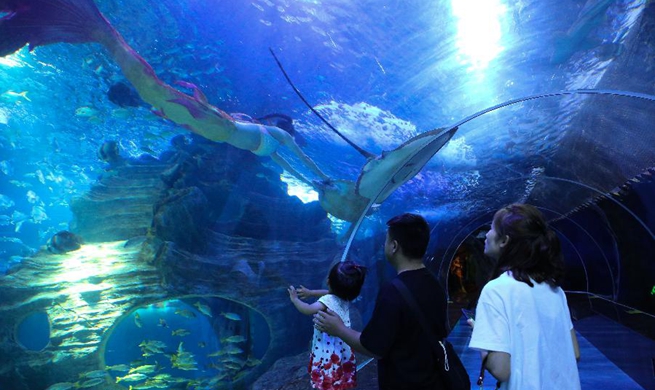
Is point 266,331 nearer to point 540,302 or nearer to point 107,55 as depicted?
point 107,55

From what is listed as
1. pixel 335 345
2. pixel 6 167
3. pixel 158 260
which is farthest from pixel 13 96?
pixel 335 345

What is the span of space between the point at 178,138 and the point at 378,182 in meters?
3.16

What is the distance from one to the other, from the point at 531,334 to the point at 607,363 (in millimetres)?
5372

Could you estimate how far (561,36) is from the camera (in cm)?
424

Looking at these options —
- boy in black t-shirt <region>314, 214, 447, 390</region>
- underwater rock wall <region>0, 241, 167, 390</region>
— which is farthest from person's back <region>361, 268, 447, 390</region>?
underwater rock wall <region>0, 241, 167, 390</region>

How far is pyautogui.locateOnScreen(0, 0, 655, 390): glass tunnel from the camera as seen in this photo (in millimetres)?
4238

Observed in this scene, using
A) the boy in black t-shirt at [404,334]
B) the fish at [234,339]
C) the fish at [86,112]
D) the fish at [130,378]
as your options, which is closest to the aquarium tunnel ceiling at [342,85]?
the fish at [86,112]

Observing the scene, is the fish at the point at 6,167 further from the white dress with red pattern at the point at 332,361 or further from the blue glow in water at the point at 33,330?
the white dress with red pattern at the point at 332,361

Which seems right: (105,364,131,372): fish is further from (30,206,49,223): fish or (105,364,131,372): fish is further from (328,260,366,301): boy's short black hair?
(328,260,366,301): boy's short black hair

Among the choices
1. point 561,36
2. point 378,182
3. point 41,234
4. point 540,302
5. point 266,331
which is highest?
point 561,36

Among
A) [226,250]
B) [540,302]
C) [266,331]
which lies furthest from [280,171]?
[540,302]

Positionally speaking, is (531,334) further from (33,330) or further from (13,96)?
(33,330)

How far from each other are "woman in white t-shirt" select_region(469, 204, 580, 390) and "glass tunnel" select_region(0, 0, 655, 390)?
3.13 metres

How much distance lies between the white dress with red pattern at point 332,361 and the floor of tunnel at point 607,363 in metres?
2.83
